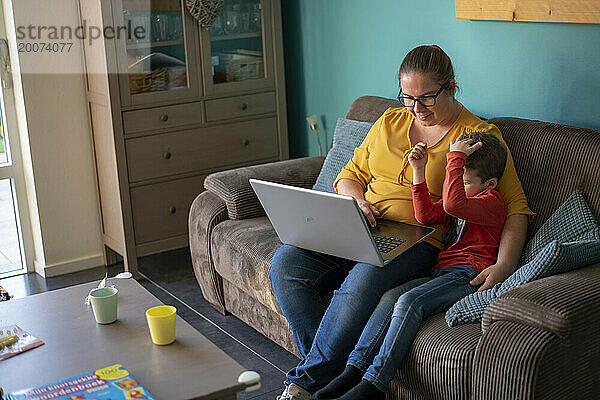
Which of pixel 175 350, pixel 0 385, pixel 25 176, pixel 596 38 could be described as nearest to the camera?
pixel 0 385

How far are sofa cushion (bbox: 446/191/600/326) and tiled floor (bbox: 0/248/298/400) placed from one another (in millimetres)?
758

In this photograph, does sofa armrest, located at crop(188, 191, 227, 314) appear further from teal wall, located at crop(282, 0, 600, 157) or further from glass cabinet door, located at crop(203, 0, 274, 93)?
teal wall, located at crop(282, 0, 600, 157)

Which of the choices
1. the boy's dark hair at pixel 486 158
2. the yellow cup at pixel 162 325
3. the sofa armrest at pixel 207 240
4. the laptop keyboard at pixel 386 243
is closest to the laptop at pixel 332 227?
the laptop keyboard at pixel 386 243

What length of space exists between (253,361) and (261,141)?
145cm

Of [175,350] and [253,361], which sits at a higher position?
[175,350]

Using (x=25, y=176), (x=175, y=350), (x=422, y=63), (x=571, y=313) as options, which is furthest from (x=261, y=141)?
(x=571, y=313)

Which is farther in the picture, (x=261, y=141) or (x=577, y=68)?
(x=261, y=141)

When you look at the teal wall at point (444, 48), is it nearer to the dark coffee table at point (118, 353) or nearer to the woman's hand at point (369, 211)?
the woman's hand at point (369, 211)

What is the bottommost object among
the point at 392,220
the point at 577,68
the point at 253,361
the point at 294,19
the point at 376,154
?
the point at 253,361

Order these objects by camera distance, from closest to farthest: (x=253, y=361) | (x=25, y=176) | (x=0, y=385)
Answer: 1. (x=0, y=385)
2. (x=253, y=361)
3. (x=25, y=176)

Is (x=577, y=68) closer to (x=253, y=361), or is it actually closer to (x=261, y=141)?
(x=253, y=361)

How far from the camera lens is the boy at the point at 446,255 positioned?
2016 millimetres

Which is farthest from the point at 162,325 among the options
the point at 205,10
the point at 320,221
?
the point at 205,10

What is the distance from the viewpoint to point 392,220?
2.43 meters
